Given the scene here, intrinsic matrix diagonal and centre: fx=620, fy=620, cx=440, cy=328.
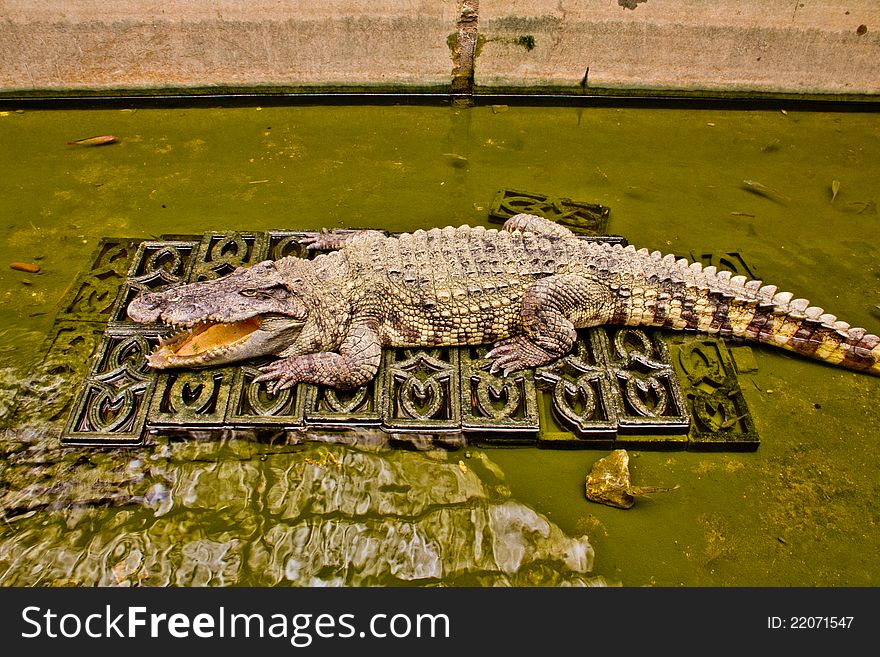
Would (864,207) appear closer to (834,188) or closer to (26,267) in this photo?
(834,188)

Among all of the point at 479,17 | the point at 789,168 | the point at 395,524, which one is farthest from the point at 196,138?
the point at 789,168

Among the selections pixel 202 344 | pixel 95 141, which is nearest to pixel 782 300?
pixel 202 344

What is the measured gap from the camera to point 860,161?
6.05 m

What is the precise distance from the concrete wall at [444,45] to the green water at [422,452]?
25.4 inches

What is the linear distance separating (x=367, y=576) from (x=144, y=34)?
5755 millimetres

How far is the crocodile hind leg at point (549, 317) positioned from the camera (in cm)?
398

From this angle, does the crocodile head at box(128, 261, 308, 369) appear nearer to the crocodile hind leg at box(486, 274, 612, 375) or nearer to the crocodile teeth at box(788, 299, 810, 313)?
the crocodile hind leg at box(486, 274, 612, 375)

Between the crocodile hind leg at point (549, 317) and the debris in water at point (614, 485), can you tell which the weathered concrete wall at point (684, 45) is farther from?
the debris in water at point (614, 485)

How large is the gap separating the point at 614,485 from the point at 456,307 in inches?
56.0

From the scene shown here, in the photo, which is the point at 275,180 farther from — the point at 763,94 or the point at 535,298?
the point at 763,94

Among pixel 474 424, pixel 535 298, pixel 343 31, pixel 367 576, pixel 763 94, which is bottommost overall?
pixel 367 576

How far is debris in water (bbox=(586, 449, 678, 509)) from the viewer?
3.44 metres

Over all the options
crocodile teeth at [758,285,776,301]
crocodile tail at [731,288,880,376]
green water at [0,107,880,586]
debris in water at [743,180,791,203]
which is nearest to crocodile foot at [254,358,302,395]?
green water at [0,107,880,586]

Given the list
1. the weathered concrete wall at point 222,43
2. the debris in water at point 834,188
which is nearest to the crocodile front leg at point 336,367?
the weathered concrete wall at point 222,43
